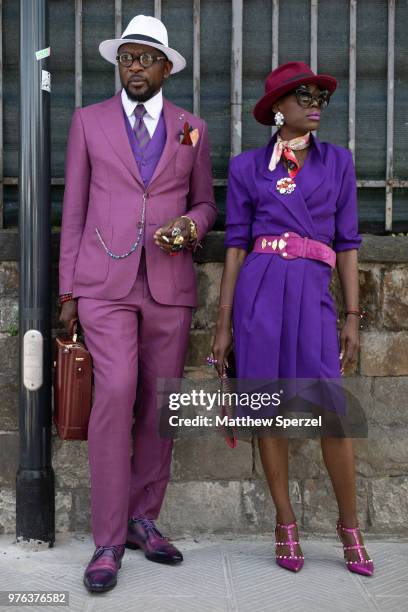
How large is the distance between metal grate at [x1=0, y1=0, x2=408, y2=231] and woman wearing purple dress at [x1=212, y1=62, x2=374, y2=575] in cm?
66

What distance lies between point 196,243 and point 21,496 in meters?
1.44

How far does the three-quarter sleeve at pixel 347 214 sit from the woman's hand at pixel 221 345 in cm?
63

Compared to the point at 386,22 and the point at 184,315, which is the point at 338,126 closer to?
the point at 386,22

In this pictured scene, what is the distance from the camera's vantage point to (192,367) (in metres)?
4.06

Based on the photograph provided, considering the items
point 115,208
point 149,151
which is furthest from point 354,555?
point 149,151

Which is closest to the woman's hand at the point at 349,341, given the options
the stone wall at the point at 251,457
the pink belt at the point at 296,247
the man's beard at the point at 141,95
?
the pink belt at the point at 296,247

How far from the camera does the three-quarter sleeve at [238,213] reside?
362 cm

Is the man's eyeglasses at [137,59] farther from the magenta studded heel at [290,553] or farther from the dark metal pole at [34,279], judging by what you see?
the magenta studded heel at [290,553]

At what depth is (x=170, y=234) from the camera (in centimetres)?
344

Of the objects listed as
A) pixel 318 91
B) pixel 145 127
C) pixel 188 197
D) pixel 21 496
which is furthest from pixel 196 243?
pixel 21 496

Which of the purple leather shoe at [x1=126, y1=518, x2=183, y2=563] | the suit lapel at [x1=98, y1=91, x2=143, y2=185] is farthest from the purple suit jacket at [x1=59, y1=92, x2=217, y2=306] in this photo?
the purple leather shoe at [x1=126, y1=518, x2=183, y2=563]

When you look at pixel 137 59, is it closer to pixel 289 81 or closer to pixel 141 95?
pixel 141 95

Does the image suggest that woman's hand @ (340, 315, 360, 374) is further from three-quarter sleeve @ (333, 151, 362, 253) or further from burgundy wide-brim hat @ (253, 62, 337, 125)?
burgundy wide-brim hat @ (253, 62, 337, 125)

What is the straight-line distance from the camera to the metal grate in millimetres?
4184
